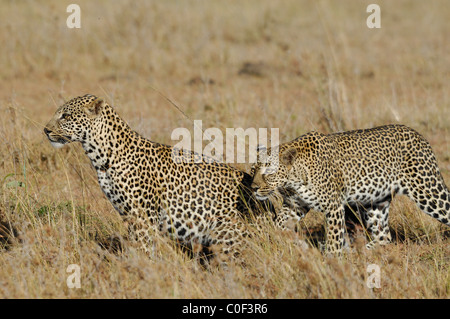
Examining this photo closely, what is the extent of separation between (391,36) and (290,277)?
56.0ft

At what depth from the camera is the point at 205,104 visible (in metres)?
13.5

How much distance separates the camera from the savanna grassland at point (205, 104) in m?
6.31

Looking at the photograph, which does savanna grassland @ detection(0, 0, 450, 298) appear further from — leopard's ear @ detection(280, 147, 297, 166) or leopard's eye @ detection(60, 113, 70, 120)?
leopard's eye @ detection(60, 113, 70, 120)

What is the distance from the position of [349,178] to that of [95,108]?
2.97 metres

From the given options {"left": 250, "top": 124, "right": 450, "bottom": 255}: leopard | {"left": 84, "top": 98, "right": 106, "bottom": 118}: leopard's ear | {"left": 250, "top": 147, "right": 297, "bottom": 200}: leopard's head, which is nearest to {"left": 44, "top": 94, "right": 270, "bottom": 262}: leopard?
{"left": 84, "top": 98, "right": 106, "bottom": 118}: leopard's ear

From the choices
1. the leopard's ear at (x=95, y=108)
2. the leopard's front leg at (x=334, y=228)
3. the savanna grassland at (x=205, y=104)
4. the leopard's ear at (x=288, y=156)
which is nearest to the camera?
the savanna grassland at (x=205, y=104)

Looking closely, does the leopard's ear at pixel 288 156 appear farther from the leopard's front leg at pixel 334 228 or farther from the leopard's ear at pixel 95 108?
the leopard's ear at pixel 95 108

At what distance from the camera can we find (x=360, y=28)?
73.4 feet

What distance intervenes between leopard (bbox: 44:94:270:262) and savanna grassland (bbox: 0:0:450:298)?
1.06 ft

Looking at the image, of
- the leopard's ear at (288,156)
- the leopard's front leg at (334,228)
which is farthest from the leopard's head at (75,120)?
the leopard's front leg at (334,228)

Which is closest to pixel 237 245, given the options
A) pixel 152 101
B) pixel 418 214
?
pixel 418 214

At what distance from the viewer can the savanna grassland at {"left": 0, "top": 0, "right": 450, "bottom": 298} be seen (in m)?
6.31

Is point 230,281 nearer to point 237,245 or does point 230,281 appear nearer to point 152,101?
point 237,245

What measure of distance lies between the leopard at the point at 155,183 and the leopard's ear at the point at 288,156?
1.70 ft
